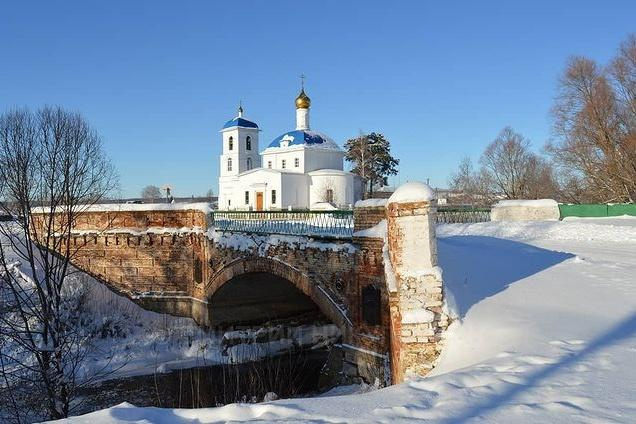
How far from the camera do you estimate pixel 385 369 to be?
9961 millimetres

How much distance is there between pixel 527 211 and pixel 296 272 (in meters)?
10.8

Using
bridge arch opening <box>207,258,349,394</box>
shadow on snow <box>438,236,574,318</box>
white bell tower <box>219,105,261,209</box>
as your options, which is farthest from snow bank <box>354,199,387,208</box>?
white bell tower <box>219,105,261,209</box>

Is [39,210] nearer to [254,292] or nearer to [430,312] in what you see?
[254,292]

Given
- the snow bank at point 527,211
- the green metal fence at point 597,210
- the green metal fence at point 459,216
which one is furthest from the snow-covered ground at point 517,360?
the green metal fence at point 597,210

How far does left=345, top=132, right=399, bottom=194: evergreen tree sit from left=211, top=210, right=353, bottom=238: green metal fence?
1332 inches

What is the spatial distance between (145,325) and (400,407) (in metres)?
16.0

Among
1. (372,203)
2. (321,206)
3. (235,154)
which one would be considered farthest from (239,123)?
(372,203)

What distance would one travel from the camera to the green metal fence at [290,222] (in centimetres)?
1198

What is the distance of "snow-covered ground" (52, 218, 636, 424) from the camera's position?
3885 mm

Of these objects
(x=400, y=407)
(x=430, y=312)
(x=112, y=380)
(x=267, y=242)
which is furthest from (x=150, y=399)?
(x=400, y=407)

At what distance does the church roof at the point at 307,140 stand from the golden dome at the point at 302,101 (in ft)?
7.76

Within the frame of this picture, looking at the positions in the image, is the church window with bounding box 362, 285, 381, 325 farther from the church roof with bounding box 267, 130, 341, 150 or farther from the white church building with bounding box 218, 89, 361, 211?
the church roof with bounding box 267, 130, 341, 150

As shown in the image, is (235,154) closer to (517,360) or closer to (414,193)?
(414,193)

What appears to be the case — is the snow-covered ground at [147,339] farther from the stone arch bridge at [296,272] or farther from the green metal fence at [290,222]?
the green metal fence at [290,222]
